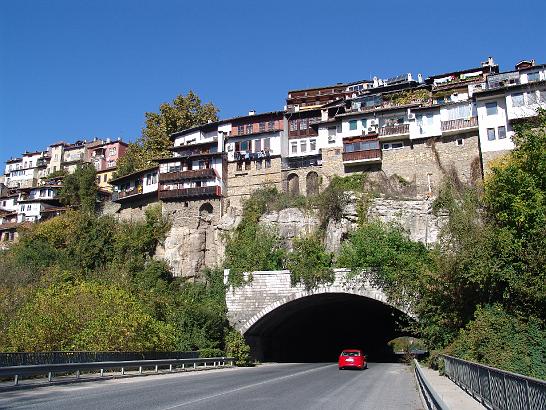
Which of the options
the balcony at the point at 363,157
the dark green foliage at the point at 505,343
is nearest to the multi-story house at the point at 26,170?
the balcony at the point at 363,157

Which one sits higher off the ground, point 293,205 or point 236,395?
point 293,205

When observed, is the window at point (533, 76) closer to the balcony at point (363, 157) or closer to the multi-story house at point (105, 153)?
the balcony at point (363, 157)

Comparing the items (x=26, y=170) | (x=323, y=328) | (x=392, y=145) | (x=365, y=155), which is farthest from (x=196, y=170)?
(x=26, y=170)

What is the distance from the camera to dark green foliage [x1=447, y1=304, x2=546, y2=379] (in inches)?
761

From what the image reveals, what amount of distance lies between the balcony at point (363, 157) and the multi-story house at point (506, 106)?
10271 millimetres

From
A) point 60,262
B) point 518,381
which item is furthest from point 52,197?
point 518,381

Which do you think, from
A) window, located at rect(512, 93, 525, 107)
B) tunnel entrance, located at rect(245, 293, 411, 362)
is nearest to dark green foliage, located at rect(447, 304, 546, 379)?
tunnel entrance, located at rect(245, 293, 411, 362)

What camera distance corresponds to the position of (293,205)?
175 ft

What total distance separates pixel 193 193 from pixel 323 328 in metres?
21.5

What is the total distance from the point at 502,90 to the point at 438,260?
26604 millimetres

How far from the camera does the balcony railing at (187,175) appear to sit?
6144 cm

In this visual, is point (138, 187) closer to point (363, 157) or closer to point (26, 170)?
point (363, 157)

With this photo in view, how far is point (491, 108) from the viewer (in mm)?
51500

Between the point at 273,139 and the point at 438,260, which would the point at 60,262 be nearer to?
the point at 273,139
